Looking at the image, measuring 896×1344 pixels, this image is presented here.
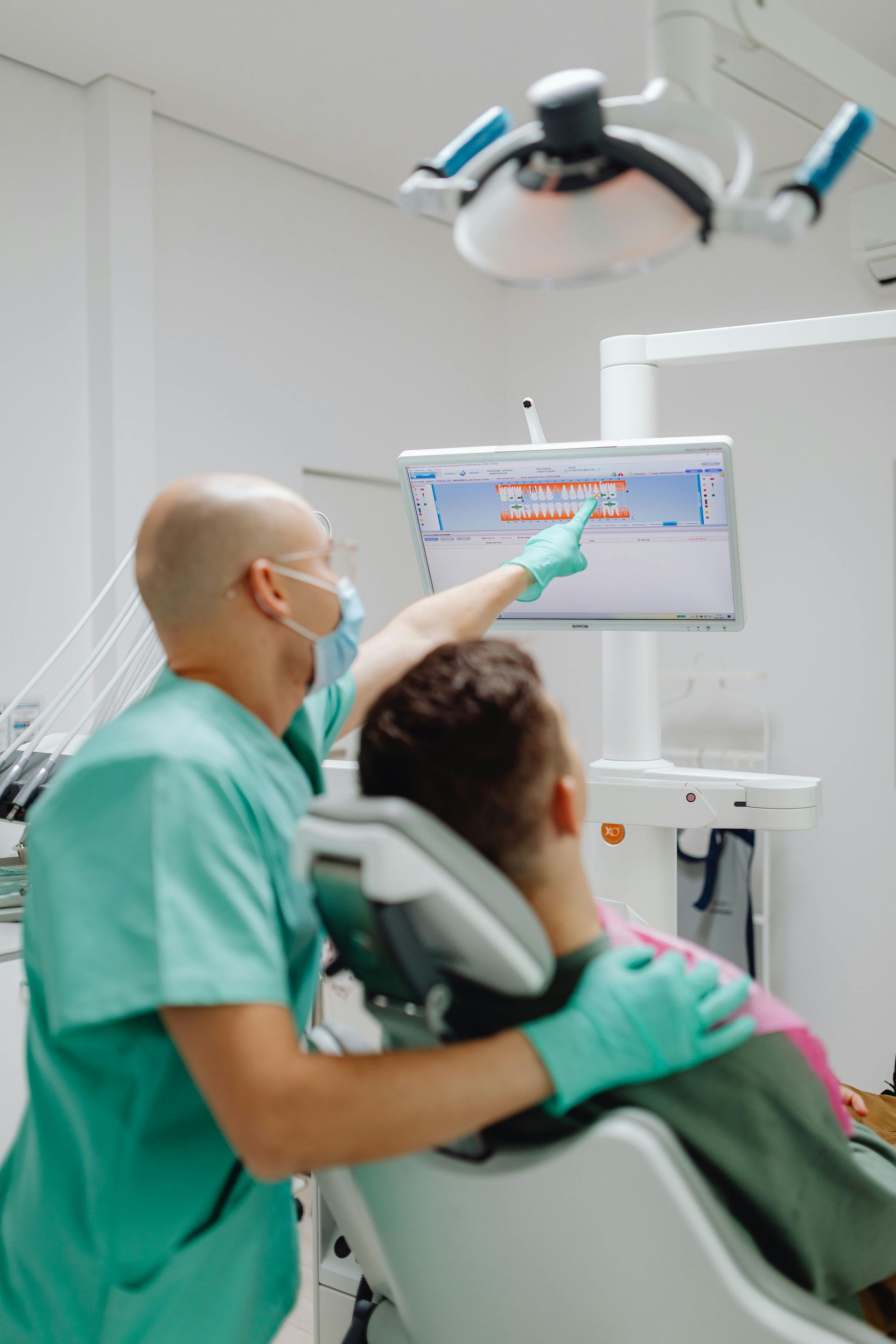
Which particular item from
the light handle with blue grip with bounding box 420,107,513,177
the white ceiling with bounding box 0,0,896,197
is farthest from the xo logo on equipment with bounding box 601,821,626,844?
the white ceiling with bounding box 0,0,896,197

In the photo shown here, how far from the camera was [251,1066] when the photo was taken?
0.84 m

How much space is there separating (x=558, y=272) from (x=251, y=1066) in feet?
2.31

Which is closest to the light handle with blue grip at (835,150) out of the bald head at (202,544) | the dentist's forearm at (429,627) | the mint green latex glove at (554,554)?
the bald head at (202,544)

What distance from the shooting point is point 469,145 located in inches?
38.2

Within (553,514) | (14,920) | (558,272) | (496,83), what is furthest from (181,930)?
(496,83)

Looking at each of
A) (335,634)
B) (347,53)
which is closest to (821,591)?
(347,53)

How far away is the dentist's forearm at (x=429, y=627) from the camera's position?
1.56 metres

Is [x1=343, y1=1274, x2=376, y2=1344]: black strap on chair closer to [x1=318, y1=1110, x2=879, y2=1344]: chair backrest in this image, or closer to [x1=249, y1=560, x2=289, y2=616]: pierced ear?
[x1=318, y1=1110, x2=879, y2=1344]: chair backrest

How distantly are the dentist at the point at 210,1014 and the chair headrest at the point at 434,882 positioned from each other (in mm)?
82

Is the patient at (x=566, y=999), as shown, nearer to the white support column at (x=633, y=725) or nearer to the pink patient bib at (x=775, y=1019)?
the pink patient bib at (x=775, y=1019)

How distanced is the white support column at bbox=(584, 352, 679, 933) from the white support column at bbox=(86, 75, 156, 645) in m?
1.43

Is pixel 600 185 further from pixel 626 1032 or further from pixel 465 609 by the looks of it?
pixel 465 609

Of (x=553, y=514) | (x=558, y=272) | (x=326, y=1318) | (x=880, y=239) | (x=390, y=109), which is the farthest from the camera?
(x=390, y=109)

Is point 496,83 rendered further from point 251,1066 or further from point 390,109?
point 251,1066
